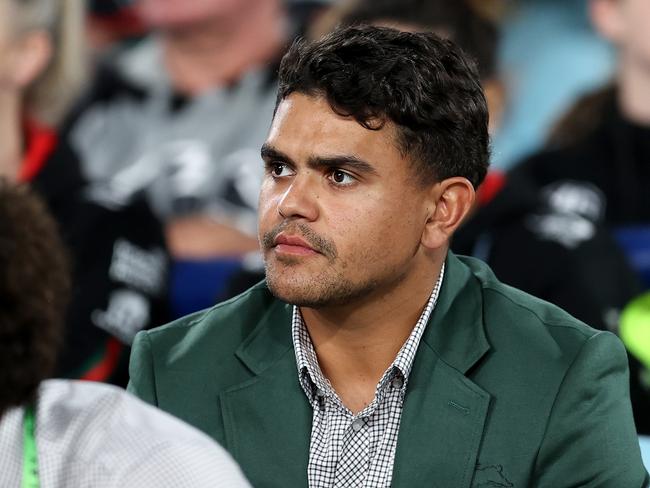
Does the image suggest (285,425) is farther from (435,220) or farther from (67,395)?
(67,395)

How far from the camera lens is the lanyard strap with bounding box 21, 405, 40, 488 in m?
1.17

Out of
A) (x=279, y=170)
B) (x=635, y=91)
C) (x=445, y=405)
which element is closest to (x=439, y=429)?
(x=445, y=405)

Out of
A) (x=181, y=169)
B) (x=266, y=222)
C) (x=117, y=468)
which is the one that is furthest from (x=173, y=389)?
(x=181, y=169)

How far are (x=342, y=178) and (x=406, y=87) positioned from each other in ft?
0.47

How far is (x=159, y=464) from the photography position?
1174mm

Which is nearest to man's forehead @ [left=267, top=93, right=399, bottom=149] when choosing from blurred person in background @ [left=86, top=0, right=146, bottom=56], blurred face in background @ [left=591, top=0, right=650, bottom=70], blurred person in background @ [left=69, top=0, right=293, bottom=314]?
blurred person in background @ [left=69, top=0, right=293, bottom=314]

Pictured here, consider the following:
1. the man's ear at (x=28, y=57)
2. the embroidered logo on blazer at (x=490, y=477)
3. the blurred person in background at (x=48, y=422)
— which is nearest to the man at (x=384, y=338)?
the embroidered logo on blazer at (x=490, y=477)

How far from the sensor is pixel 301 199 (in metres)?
1.66

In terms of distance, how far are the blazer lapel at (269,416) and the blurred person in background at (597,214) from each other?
1.07 m

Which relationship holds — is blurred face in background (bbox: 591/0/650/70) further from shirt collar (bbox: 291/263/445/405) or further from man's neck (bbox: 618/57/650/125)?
shirt collar (bbox: 291/263/445/405)

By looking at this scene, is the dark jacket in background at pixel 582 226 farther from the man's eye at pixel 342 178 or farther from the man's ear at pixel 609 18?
the man's eye at pixel 342 178

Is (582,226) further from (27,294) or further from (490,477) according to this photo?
(27,294)

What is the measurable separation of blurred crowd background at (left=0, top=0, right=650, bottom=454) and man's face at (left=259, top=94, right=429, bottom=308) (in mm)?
1168

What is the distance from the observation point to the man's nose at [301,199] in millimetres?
1648
